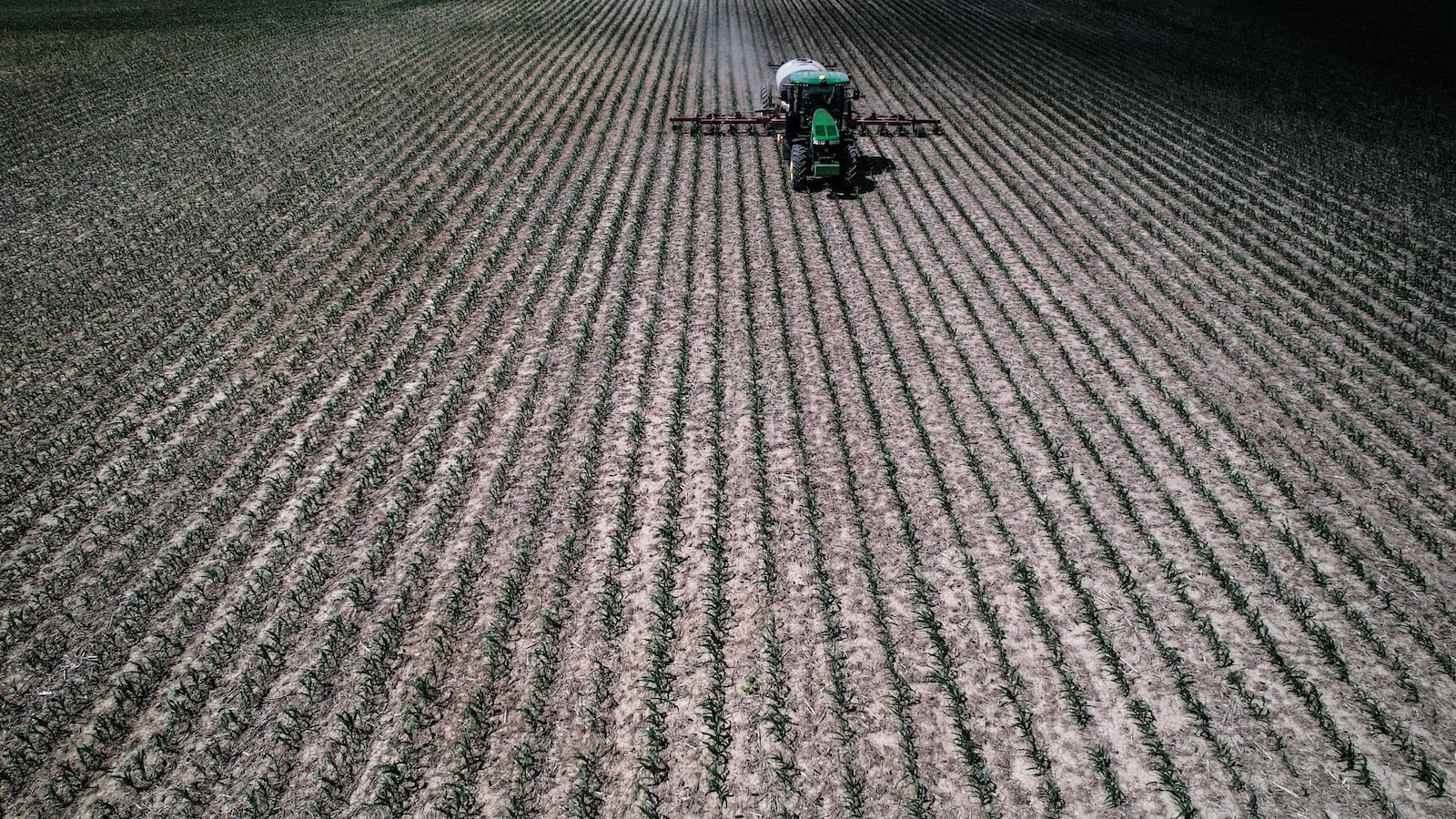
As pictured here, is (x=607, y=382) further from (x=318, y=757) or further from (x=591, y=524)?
(x=318, y=757)

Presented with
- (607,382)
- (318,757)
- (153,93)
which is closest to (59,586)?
(318,757)

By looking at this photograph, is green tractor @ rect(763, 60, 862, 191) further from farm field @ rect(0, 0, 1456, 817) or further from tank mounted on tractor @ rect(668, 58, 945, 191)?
farm field @ rect(0, 0, 1456, 817)

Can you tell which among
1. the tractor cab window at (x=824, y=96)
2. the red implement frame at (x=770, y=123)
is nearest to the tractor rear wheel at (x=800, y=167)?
the tractor cab window at (x=824, y=96)

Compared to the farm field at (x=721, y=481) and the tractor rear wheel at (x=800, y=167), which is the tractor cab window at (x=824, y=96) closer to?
the tractor rear wheel at (x=800, y=167)

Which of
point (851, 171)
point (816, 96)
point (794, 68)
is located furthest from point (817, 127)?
point (794, 68)

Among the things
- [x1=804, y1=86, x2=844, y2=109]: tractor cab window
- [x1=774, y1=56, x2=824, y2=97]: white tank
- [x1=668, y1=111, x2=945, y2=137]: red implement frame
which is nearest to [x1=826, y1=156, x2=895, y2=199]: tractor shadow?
[x1=668, y1=111, x2=945, y2=137]: red implement frame

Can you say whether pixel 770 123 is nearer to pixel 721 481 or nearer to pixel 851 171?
pixel 851 171
